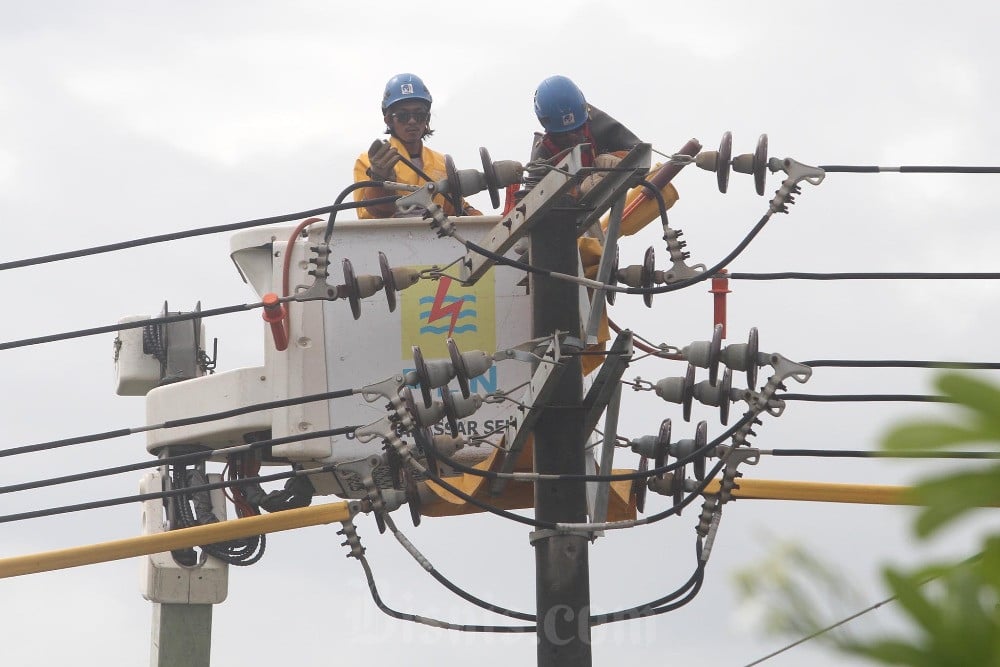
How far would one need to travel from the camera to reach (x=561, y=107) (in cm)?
816

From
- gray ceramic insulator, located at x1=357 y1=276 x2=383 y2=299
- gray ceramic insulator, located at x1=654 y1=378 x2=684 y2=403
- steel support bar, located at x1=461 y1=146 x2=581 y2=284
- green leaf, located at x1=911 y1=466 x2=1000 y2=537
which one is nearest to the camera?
green leaf, located at x1=911 y1=466 x2=1000 y2=537

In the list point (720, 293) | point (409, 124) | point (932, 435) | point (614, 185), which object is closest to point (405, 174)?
point (409, 124)

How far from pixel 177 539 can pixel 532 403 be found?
1955 millimetres

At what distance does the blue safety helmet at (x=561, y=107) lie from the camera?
815 centimetres

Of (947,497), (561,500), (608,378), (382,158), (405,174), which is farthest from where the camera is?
(405,174)

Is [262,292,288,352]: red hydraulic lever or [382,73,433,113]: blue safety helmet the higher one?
[382,73,433,113]: blue safety helmet

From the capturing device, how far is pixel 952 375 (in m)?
0.68

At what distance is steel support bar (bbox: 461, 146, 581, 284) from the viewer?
21.9 ft

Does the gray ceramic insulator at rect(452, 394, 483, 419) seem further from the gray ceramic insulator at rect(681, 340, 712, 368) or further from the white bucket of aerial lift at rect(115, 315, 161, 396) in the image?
the white bucket of aerial lift at rect(115, 315, 161, 396)

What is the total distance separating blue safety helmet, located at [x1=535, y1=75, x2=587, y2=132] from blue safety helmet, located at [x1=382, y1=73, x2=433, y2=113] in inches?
67.8

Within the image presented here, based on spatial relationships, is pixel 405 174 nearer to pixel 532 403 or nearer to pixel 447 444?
pixel 447 444

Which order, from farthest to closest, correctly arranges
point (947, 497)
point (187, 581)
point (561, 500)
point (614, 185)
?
1. point (187, 581)
2. point (561, 500)
3. point (614, 185)
4. point (947, 497)

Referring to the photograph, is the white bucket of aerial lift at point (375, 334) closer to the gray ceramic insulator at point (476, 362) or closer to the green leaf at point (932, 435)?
the gray ceramic insulator at point (476, 362)

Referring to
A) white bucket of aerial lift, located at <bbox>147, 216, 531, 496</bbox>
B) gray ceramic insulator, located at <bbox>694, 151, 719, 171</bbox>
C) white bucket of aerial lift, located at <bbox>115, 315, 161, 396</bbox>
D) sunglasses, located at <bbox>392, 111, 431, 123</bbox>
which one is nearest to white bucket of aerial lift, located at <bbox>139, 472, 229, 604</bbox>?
white bucket of aerial lift, located at <bbox>115, 315, 161, 396</bbox>
